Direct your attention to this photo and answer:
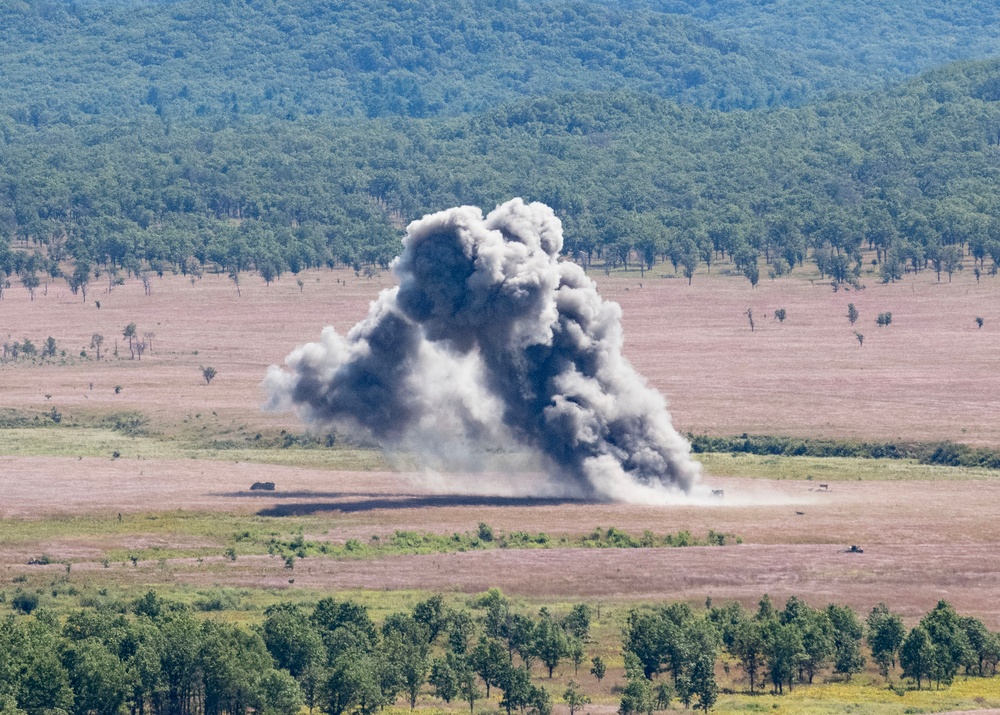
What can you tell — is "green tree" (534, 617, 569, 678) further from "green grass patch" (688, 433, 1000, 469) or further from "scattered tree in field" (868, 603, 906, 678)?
"green grass patch" (688, 433, 1000, 469)

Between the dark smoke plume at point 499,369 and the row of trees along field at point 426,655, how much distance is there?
30148mm

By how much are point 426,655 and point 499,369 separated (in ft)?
147

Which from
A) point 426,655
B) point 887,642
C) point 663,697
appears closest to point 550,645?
point 426,655

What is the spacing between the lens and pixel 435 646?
3595 inches

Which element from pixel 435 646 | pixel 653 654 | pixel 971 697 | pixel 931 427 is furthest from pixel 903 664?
pixel 931 427

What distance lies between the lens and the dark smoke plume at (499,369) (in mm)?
126688

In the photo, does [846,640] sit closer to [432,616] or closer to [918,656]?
[918,656]

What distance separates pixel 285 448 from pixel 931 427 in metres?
57.5

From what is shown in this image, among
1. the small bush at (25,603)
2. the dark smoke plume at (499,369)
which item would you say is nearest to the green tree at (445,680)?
the small bush at (25,603)

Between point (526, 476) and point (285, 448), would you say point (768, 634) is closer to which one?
point (526, 476)

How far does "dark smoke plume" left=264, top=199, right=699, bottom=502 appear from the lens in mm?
126688

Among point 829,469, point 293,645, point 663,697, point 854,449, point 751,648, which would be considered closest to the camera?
point 663,697

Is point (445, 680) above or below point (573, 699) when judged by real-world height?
above

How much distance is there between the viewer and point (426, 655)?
283 feet
